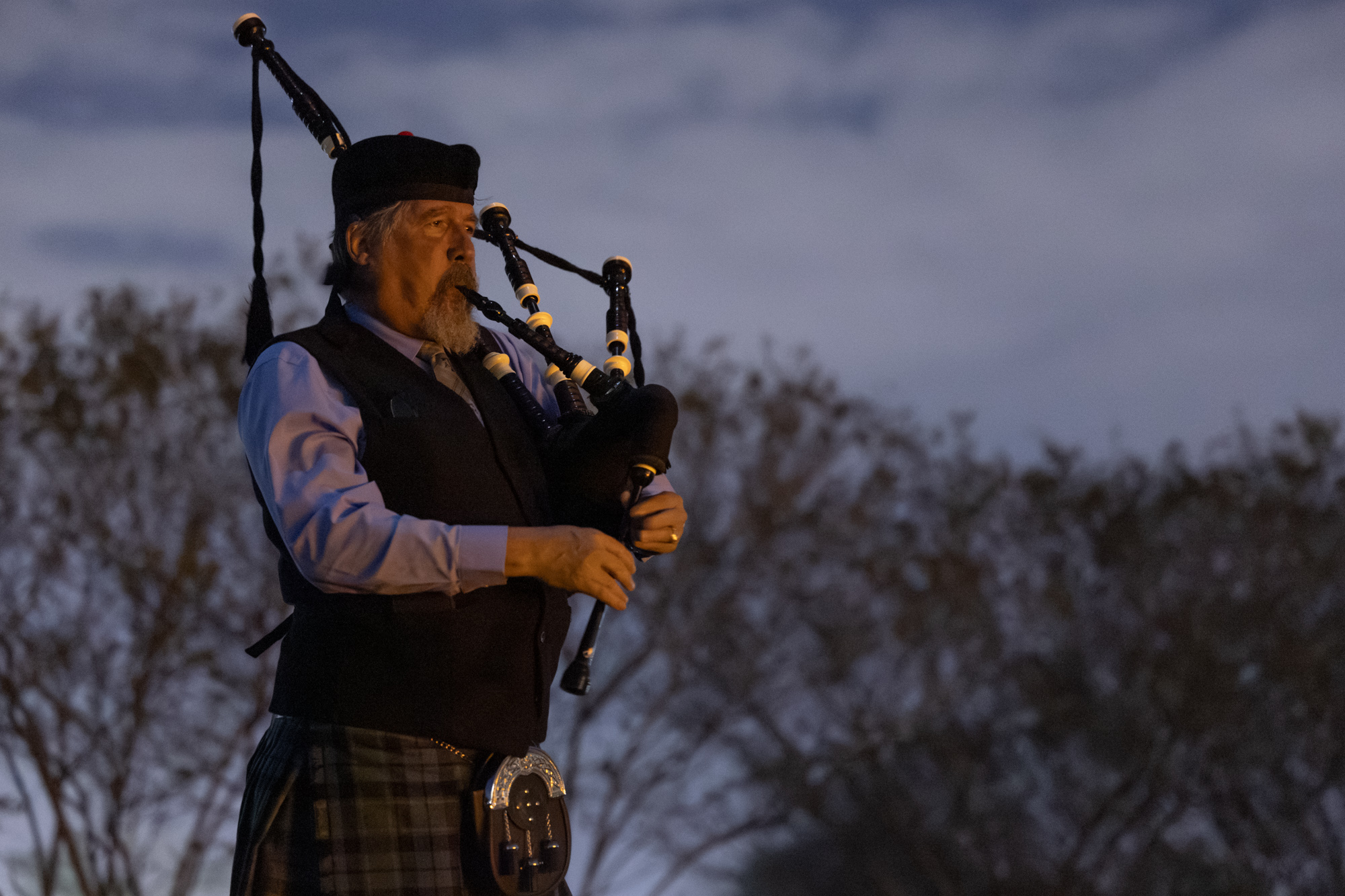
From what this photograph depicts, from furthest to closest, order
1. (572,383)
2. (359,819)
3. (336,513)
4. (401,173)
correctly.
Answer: (572,383), (401,173), (359,819), (336,513)

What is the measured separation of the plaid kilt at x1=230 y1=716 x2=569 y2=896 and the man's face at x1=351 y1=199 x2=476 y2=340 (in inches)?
24.6

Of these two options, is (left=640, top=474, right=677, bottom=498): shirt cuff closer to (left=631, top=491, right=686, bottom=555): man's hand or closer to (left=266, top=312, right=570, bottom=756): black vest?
(left=631, top=491, right=686, bottom=555): man's hand

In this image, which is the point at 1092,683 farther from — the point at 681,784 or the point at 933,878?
the point at 681,784

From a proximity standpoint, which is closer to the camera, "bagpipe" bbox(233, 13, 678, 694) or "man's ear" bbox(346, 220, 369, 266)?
"bagpipe" bbox(233, 13, 678, 694)

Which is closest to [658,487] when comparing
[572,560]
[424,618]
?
[572,560]

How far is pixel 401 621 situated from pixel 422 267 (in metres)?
0.57

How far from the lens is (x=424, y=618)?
1871 millimetres

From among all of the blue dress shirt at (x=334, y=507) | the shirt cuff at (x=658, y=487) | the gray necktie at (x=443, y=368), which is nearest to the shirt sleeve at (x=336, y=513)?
the blue dress shirt at (x=334, y=507)

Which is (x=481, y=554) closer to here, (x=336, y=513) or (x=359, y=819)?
(x=336, y=513)

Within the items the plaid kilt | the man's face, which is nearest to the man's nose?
the man's face

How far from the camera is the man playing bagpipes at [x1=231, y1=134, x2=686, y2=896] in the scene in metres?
1.82

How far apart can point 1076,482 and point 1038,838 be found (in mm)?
3825

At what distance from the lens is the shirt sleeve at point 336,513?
177cm

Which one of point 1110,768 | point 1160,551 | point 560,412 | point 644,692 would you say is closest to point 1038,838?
point 1110,768
